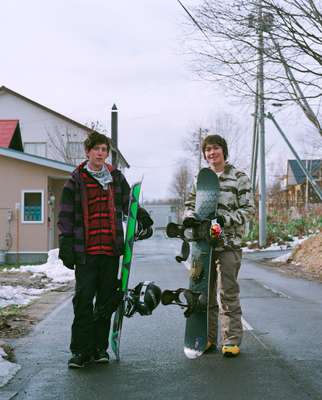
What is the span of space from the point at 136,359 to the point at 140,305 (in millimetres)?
568

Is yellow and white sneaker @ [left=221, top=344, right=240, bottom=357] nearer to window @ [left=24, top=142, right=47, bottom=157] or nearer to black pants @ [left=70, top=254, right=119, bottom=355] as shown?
black pants @ [left=70, top=254, right=119, bottom=355]

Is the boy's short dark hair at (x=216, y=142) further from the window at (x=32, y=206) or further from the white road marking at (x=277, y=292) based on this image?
the window at (x=32, y=206)

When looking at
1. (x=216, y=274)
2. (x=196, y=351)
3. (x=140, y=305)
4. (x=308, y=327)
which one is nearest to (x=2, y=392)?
(x=140, y=305)

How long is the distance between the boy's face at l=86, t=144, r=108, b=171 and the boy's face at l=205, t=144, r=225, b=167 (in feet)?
3.07

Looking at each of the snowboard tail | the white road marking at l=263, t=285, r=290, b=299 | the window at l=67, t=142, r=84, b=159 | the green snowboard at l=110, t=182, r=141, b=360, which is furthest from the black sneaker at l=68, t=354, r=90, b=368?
the window at l=67, t=142, r=84, b=159

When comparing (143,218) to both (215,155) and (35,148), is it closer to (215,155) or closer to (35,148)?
(215,155)

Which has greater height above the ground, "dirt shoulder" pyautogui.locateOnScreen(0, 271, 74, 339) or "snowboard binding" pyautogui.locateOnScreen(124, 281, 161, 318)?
"snowboard binding" pyautogui.locateOnScreen(124, 281, 161, 318)

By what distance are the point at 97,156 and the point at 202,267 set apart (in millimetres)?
1304

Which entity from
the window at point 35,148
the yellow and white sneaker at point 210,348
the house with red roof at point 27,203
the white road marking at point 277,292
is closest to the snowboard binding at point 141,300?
the yellow and white sneaker at point 210,348

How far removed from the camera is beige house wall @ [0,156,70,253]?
70.2 ft

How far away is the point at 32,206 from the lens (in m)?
21.8

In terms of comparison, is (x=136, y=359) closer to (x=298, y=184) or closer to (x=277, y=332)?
(x=277, y=332)

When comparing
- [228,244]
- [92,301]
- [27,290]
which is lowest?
[27,290]

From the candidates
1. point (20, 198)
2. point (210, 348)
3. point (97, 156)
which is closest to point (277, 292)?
point (210, 348)
